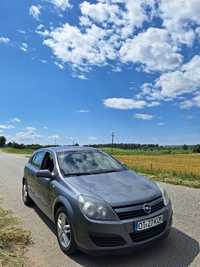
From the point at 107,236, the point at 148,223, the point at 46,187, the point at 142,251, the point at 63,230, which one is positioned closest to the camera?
the point at 107,236

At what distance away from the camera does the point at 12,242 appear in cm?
500

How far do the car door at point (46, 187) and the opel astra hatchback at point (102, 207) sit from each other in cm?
2

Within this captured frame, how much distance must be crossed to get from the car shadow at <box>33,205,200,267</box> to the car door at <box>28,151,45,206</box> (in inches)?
94.9

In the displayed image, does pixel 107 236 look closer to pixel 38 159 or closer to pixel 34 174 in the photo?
pixel 34 174

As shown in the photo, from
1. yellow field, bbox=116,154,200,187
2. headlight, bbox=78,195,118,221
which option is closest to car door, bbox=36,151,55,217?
headlight, bbox=78,195,118,221

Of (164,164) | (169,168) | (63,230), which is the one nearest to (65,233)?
(63,230)

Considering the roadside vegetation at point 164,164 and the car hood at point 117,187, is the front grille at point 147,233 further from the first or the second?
the roadside vegetation at point 164,164

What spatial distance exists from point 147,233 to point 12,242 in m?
2.30

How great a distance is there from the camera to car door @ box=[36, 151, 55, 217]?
17.5 feet

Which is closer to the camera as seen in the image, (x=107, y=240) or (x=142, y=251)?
(x=107, y=240)

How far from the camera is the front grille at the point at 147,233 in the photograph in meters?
4.01

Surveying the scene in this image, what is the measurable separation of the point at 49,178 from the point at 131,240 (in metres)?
1.97

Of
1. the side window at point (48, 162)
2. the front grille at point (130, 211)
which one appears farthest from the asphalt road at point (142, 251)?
the side window at point (48, 162)

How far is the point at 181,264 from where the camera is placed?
3.95 meters
